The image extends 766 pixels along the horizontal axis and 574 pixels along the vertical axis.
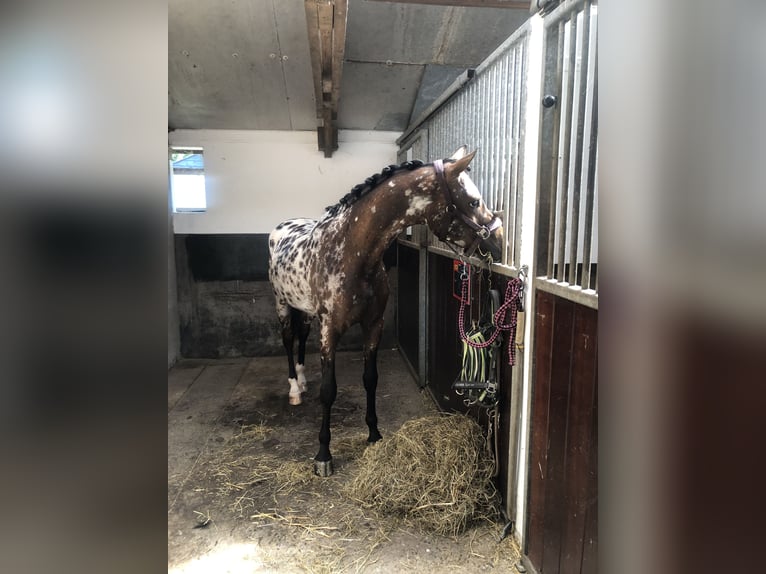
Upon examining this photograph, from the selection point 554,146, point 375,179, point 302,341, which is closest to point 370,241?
point 375,179

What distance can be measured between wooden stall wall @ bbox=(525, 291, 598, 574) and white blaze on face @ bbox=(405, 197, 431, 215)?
2.33 ft

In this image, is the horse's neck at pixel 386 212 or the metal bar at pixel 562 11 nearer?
the metal bar at pixel 562 11

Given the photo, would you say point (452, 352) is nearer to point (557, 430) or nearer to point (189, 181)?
point (557, 430)

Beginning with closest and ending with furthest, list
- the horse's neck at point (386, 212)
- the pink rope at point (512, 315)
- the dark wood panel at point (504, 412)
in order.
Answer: the pink rope at point (512, 315) → the dark wood panel at point (504, 412) → the horse's neck at point (386, 212)

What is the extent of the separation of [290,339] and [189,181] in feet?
6.71

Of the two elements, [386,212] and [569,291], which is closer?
→ [569,291]

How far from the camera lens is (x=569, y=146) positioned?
124cm

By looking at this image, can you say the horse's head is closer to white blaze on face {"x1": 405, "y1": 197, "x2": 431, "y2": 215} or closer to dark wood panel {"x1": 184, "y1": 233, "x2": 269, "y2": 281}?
white blaze on face {"x1": 405, "y1": 197, "x2": 431, "y2": 215}

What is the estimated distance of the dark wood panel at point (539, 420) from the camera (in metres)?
1.32

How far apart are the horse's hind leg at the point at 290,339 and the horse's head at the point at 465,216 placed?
168 centimetres

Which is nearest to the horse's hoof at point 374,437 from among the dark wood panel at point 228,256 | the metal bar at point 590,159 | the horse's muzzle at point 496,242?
the horse's muzzle at point 496,242

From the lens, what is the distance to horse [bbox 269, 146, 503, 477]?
69.7 inches

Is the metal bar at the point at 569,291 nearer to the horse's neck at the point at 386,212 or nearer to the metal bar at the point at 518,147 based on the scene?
the metal bar at the point at 518,147
